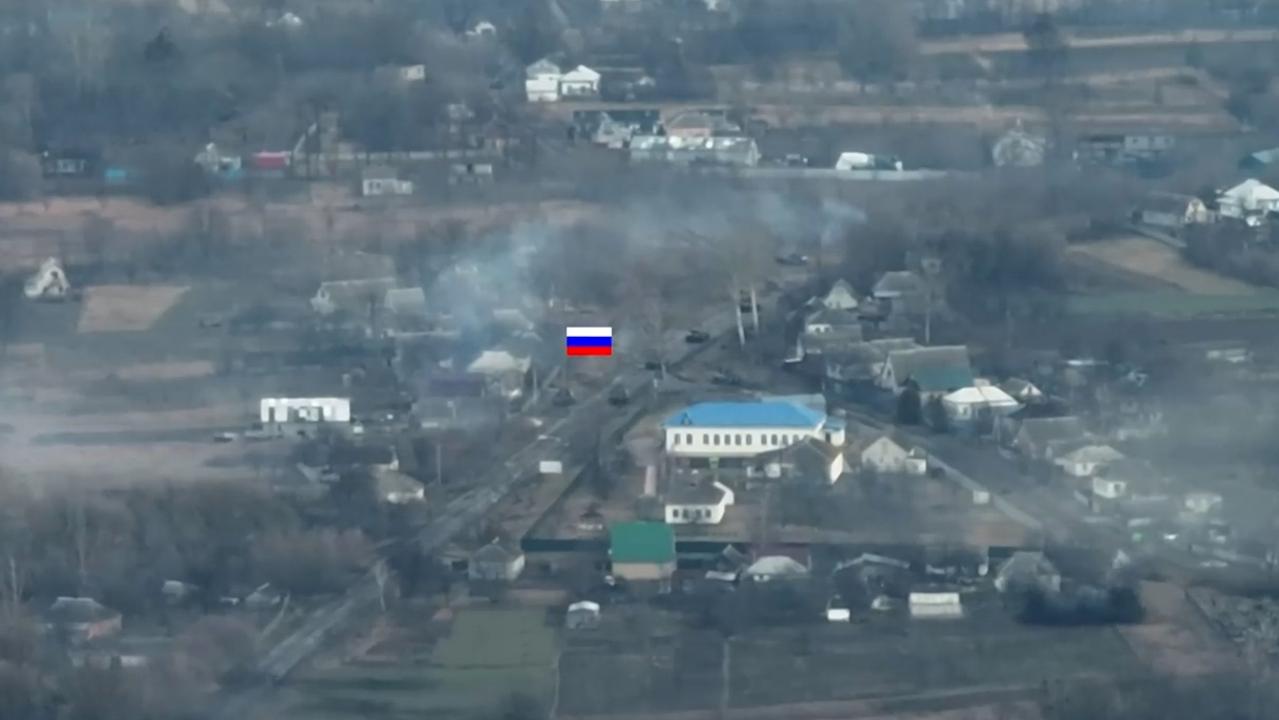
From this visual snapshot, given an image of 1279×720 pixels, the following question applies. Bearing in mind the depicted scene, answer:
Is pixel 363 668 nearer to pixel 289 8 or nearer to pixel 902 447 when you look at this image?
pixel 902 447

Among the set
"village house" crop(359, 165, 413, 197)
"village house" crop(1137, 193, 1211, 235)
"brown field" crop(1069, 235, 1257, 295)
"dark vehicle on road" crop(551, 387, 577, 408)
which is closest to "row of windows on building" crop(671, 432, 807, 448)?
"dark vehicle on road" crop(551, 387, 577, 408)

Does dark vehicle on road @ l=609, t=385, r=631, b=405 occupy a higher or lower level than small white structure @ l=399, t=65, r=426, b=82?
lower

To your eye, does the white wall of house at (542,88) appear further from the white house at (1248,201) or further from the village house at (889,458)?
the village house at (889,458)

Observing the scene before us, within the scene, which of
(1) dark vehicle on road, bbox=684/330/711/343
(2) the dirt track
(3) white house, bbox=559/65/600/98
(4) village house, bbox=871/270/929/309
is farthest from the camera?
(2) the dirt track

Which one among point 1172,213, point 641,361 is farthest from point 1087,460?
point 1172,213

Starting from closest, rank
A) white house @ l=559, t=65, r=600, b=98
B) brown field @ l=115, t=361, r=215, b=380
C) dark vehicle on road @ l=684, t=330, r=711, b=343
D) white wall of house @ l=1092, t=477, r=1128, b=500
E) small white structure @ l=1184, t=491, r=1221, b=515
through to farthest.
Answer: small white structure @ l=1184, t=491, r=1221, b=515
white wall of house @ l=1092, t=477, r=1128, b=500
brown field @ l=115, t=361, r=215, b=380
dark vehicle on road @ l=684, t=330, r=711, b=343
white house @ l=559, t=65, r=600, b=98

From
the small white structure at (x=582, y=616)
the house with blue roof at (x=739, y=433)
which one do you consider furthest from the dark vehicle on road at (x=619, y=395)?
the small white structure at (x=582, y=616)

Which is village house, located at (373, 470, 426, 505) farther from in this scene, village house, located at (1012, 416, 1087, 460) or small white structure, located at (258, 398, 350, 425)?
village house, located at (1012, 416, 1087, 460)

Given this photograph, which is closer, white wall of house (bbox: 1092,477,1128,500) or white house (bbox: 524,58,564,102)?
white wall of house (bbox: 1092,477,1128,500)

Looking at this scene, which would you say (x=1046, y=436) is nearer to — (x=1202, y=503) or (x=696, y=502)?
(x=1202, y=503)
